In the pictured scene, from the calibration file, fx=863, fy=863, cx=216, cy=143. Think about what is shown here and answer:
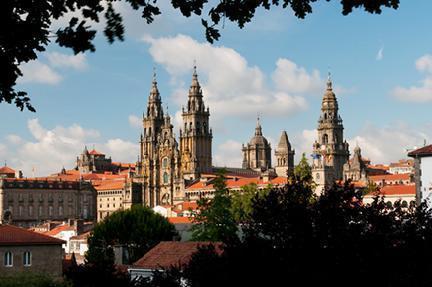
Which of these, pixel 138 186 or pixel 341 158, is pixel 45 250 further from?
pixel 341 158

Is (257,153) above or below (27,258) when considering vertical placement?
above

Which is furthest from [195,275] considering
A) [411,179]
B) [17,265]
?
[411,179]

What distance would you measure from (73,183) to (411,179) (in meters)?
55.9

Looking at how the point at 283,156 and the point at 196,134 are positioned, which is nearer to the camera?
the point at 196,134

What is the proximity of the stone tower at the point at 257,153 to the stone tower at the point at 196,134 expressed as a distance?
31910 millimetres

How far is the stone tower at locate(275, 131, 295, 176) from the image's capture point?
159125mm

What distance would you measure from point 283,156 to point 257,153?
1940 centimetres

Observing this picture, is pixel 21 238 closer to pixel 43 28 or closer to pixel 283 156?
pixel 43 28

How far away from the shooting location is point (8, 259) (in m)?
39.8

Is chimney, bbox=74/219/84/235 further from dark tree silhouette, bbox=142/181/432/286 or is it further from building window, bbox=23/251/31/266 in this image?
dark tree silhouette, bbox=142/181/432/286

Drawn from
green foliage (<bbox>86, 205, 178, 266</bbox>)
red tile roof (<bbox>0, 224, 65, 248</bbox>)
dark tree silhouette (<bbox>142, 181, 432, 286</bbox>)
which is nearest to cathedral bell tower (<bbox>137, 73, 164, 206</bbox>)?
green foliage (<bbox>86, 205, 178, 266</bbox>)

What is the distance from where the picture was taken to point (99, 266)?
20.0 m

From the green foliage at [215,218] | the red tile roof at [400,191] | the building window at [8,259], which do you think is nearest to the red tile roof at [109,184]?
the red tile roof at [400,191]

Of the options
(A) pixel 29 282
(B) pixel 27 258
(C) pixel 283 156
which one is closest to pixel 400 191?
(C) pixel 283 156
